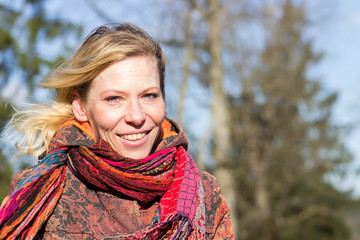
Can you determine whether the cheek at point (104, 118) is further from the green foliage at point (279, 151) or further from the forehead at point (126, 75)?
the green foliage at point (279, 151)

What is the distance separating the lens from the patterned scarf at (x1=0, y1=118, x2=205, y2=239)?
2.05 meters

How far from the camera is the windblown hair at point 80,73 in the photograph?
2.30m

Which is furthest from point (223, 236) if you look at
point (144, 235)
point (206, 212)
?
point (144, 235)

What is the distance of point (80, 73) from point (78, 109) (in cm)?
24

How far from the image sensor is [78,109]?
2.47m

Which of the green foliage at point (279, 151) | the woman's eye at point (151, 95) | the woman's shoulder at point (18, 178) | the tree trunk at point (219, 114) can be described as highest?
the green foliage at point (279, 151)

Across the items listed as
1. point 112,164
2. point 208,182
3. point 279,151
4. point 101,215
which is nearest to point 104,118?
point 112,164

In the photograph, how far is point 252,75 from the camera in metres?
19.8

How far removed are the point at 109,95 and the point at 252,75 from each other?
18.0m

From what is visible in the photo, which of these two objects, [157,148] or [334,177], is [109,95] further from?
[334,177]

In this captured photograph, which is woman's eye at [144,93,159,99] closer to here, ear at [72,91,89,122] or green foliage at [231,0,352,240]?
ear at [72,91,89,122]

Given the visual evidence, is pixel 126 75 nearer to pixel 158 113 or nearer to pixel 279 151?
pixel 158 113

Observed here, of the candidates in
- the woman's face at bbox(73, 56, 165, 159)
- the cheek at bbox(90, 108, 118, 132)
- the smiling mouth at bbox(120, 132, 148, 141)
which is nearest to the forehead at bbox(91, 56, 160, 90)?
the woman's face at bbox(73, 56, 165, 159)

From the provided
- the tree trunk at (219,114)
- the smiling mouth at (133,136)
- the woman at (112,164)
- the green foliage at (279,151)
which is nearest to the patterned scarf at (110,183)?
the woman at (112,164)
